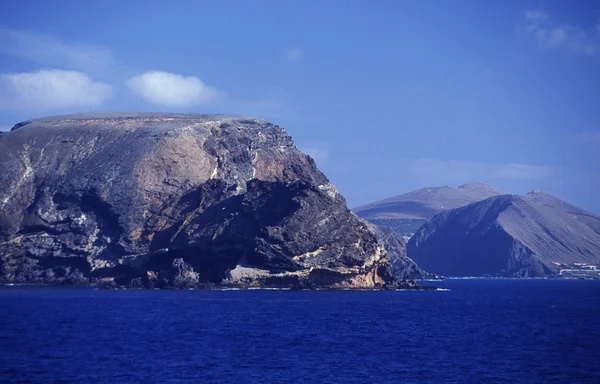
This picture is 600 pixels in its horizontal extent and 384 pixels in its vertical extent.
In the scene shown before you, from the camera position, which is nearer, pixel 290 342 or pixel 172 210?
pixel 290 342

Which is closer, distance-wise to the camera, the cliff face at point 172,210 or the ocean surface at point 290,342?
the ocean surface at point 290,342

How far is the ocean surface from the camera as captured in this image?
47312 mm

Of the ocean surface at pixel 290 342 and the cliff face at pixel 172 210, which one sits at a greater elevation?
the cliff face at pixel 172 210

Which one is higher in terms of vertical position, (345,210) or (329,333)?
(345,210)

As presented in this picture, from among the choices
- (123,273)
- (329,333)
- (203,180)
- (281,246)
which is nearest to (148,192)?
(203,180)

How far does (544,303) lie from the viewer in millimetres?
113688

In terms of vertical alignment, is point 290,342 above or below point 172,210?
below

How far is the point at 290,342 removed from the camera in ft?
205

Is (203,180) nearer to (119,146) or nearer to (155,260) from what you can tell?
(119,146)

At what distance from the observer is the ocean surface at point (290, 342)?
155 feet

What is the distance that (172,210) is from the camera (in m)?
158

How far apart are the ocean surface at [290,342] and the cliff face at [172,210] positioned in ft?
99.2

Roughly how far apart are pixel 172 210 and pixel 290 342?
322 feet

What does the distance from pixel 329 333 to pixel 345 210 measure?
71565 mm
